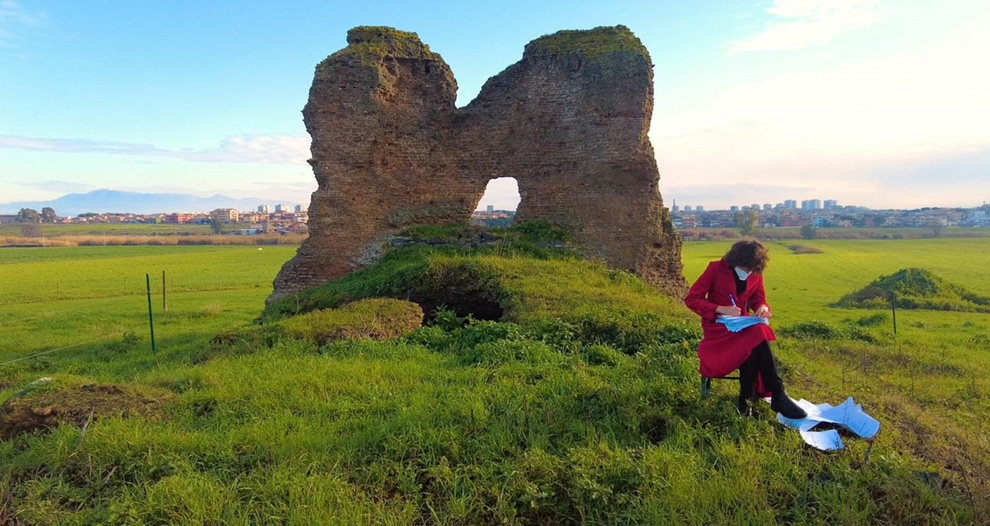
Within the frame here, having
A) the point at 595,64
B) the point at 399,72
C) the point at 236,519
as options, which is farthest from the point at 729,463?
the point at 399,72

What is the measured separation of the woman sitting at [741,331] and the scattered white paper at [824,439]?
0.18 metres

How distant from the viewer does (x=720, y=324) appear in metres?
3.96

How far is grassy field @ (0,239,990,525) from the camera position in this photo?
2.92 meters

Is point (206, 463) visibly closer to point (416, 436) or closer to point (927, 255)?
point (416, 436)

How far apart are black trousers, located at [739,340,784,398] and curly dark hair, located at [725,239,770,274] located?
1.98 feet

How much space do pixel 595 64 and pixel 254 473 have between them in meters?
12.3

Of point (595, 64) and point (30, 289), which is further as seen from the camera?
point (30, 289)

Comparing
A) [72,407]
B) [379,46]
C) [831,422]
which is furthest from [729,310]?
[379,46]

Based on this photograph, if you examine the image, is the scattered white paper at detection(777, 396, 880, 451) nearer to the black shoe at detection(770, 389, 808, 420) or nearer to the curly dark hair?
the black shoe at detection(770, 389, 808, 420)

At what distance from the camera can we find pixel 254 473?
3227 millimetres

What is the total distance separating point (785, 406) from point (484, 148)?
38.4 ft

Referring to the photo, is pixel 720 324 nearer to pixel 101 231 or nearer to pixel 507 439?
pixel 507 439

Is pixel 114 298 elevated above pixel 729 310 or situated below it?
below

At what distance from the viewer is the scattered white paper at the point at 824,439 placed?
341 centimetres
